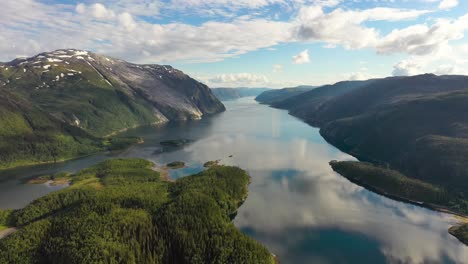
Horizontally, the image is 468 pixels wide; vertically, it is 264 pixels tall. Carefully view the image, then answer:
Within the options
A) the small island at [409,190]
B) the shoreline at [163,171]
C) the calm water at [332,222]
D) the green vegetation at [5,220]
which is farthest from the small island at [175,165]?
the small island at [409,190]

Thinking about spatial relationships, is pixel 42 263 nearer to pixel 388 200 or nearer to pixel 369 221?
pixel 369 221

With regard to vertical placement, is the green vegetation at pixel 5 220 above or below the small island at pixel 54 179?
above

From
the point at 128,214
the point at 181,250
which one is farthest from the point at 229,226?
→ the point at 128,214

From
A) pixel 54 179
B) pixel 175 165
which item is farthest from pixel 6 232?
pixel 175 165

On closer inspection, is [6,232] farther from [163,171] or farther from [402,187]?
[402,187]

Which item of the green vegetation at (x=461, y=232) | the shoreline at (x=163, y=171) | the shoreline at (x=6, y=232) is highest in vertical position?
the shoreline at (x=163, y=171)

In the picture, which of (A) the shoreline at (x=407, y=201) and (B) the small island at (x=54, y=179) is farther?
(B) the small island at (x=54, y=179)

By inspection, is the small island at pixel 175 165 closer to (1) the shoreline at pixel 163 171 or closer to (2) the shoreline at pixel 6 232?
(1) the shoreline at pixel 163 171
